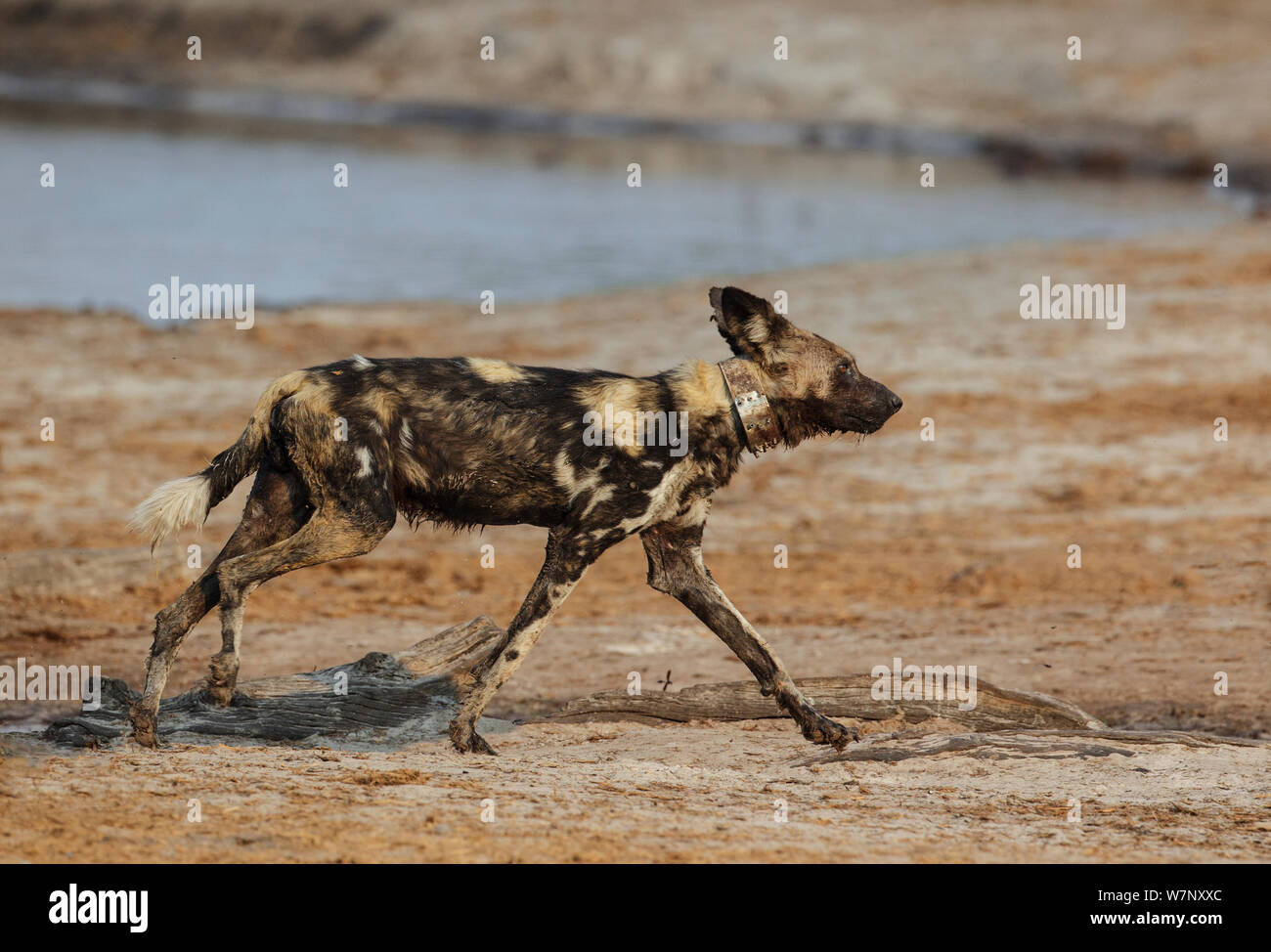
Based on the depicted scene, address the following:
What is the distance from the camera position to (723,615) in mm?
6711

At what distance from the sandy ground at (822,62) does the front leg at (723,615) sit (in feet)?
98.1

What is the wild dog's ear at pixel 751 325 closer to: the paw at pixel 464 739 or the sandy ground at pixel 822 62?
the paw at pixel 464 739

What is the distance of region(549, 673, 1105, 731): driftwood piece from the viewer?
23.1 ft

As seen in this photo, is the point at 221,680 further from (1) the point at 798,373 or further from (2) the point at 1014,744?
(2) the point at 1014,744

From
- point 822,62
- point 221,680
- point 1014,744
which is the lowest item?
point 1014,744

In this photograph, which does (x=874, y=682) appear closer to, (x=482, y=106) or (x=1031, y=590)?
(x=1031, y=590)

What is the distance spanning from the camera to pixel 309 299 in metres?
19.9

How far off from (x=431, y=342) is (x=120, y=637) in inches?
341

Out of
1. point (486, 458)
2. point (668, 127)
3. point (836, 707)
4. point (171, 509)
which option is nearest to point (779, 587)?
point (836, 707)

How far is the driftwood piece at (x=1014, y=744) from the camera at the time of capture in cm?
643

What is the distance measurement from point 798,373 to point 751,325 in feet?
0.88

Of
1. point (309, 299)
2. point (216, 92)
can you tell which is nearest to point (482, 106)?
point (216, 92)

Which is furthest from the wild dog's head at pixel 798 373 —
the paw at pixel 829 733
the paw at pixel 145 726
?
the paw at pixel 145 726

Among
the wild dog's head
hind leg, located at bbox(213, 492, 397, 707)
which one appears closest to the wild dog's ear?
the wild dog's head
